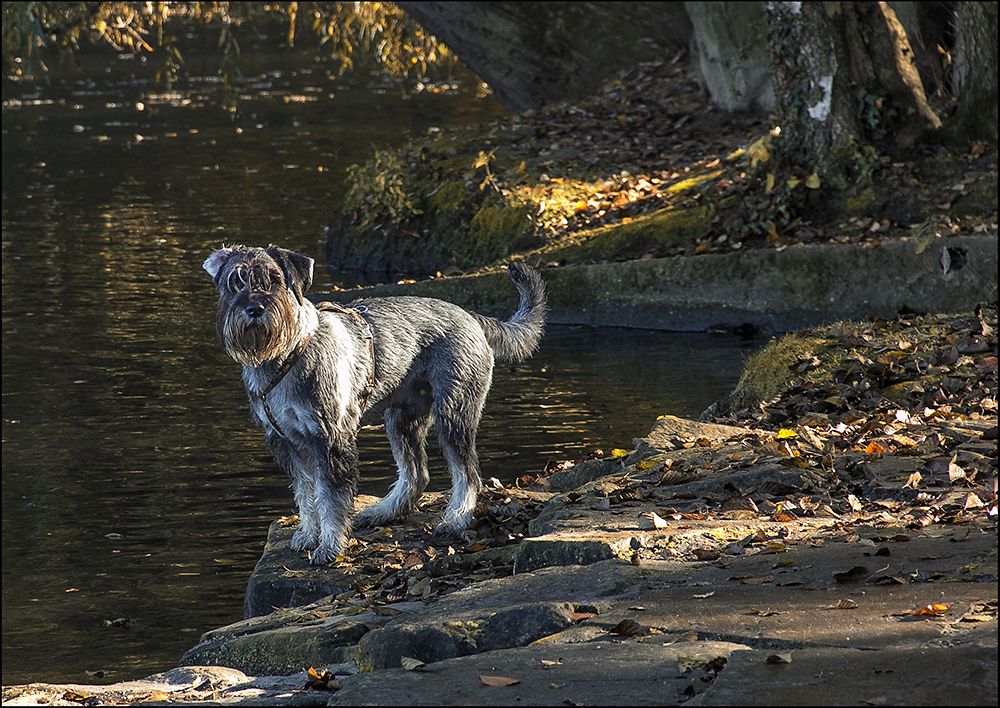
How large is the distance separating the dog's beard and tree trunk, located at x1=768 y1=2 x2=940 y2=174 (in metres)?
10.7

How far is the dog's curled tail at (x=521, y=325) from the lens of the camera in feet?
28.6

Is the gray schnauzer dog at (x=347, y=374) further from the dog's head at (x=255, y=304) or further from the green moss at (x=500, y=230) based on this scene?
the green moss at (x=500, y=230)

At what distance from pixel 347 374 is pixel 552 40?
17.9 metres

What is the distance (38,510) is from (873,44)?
38.2 feet

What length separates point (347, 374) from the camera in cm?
769

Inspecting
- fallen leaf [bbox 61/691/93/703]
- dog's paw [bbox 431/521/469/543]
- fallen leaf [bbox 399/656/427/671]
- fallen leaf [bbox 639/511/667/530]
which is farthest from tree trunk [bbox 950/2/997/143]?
fallen leaf [bbox 61/691/93/703]

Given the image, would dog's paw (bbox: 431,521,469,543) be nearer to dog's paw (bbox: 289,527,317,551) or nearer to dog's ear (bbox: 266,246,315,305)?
dog's paw (bbox: 289,527,317,551)

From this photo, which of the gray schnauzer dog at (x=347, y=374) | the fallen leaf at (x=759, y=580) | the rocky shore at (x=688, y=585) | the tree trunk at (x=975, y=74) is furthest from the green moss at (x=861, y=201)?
the fallen leaf at (x=759, y=580)

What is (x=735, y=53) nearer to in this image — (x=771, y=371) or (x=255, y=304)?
Result: (x=771, y=371)

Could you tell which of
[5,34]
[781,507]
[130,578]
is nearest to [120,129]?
[5,34]

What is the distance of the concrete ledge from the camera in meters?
14.2

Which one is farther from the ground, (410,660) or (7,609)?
(410,660)

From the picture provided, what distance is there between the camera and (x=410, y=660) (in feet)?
16.8

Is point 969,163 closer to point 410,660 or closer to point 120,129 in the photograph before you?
point 410,660
